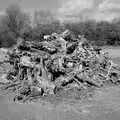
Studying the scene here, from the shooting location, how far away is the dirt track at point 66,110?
20.7 ft

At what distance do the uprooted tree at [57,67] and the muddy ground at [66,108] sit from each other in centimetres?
60

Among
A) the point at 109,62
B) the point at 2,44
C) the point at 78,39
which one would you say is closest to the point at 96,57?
the point at 109,62

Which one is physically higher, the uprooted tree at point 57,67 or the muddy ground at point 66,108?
the uprooted tree at point 57,67

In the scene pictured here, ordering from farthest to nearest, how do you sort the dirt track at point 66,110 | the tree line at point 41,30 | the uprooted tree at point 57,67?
the tree line at point 41,30
the uprooted tree at point 57,67
the dirt track at point 66,110

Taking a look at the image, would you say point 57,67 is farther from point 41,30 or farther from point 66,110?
point 41,30

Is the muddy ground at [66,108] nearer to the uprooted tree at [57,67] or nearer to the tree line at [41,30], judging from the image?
the uprooted tree at [57,67]

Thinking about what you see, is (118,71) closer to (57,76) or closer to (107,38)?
(57,76)

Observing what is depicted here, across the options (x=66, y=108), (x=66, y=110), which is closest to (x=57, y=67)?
(x=66, y=108)

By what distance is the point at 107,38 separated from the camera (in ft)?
113

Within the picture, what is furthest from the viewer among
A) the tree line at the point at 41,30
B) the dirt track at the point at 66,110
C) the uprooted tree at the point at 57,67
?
the tree line at the point at 41,30

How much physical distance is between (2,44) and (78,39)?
21.6 metres

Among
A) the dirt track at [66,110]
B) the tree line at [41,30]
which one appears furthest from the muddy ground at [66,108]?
the tree line at [41,30]

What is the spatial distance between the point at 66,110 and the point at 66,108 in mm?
151

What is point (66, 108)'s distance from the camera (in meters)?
6.88
